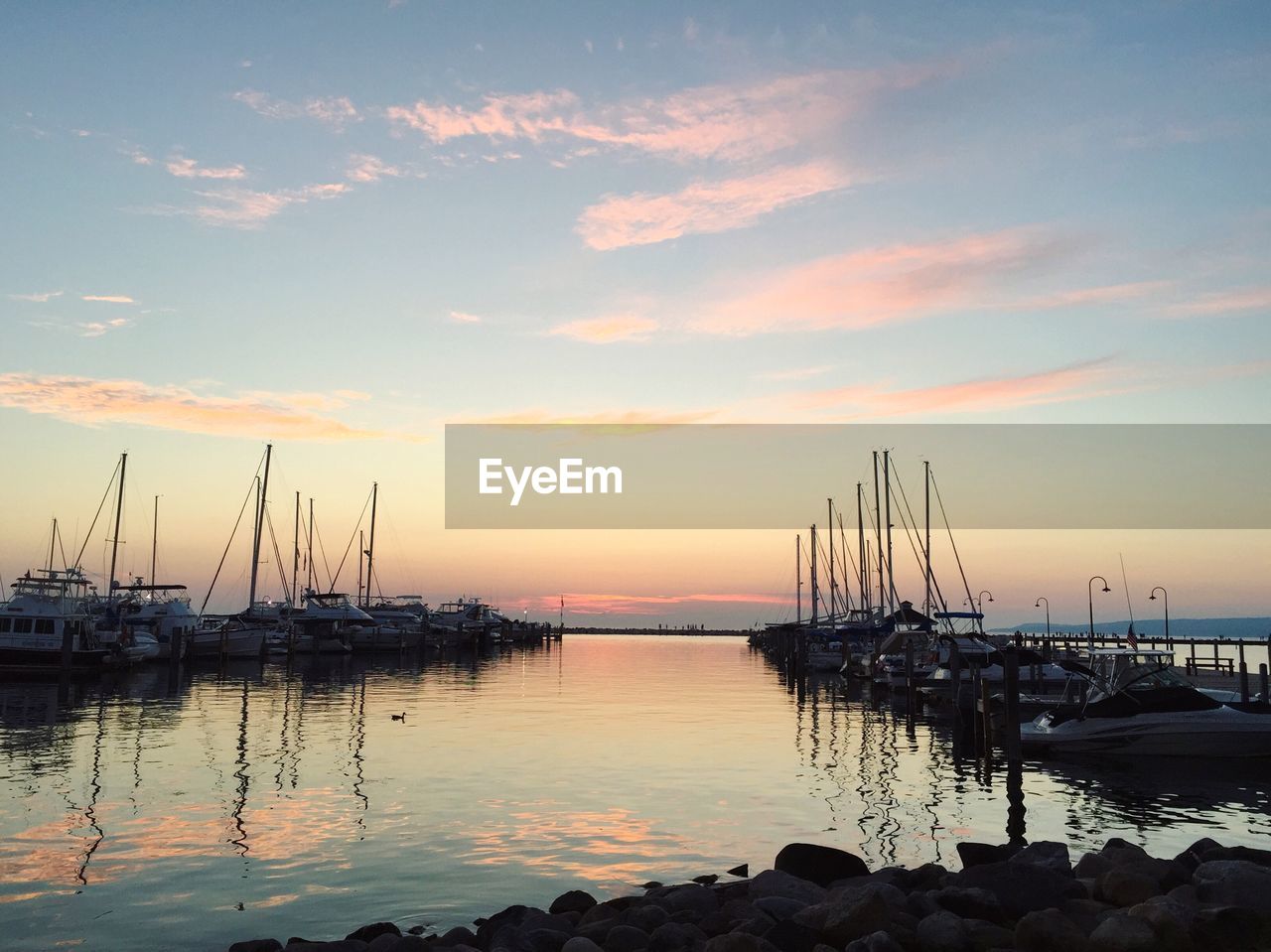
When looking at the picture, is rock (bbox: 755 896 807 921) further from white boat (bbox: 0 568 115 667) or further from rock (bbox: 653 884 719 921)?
white boat (bbox: 0 568 115 667)

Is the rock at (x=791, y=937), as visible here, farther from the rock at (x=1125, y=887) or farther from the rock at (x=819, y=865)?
the rock at (x=1125, y=887)

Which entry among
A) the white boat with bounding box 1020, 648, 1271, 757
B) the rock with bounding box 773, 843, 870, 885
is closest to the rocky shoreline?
the rock with bounding box 773, 843, 870, 885

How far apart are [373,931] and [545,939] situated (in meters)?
2.43

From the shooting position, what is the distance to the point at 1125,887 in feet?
41.5

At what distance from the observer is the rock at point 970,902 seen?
39.7 feet

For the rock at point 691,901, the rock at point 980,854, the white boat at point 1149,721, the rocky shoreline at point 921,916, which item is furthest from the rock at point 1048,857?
the white boat at point 1149,721

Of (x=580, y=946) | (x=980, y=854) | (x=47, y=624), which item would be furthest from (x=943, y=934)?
(x=47, y=624)

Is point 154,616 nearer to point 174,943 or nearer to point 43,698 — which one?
point 43,698

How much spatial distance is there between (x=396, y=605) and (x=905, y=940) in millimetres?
109024

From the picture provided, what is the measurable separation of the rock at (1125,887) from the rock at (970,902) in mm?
1598

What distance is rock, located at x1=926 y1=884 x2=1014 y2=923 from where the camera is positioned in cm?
1209

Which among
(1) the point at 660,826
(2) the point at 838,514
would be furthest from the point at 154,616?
(1) the point at 660,826

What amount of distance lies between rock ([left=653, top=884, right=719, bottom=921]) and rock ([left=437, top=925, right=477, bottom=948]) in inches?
95.0

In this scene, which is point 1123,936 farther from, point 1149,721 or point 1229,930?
point 1149,721
